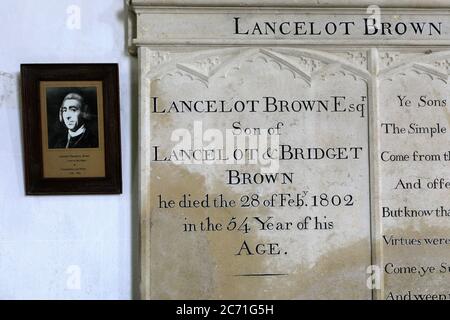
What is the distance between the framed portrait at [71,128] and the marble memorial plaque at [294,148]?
163 millimetres

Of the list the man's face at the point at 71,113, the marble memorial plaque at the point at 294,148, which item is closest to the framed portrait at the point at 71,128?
the man's face at the point at 71,113

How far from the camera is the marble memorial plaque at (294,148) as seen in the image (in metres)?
2.10

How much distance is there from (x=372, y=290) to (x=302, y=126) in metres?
0.74

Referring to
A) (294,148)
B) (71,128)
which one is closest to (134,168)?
(71,128)

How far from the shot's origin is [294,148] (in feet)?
7.05

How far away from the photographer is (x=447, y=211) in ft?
7.04

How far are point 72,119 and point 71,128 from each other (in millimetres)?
39

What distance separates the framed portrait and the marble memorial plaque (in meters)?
0.16

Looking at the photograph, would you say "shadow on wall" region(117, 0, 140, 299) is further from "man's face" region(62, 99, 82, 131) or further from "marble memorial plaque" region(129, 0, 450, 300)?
"man's face" region(62, 99, 82, 131)

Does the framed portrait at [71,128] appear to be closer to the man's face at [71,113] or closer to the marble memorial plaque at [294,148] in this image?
the man's face at [71,113]

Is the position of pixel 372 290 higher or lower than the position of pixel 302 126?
lower

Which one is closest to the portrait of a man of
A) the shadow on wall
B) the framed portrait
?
the framed portrait

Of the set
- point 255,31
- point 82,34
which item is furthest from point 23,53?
point 255,31
